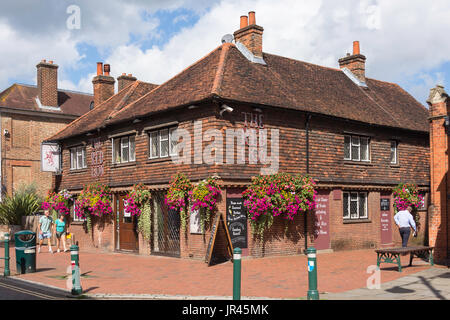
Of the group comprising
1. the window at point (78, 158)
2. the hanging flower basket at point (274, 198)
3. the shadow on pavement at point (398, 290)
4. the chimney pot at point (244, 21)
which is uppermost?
the chimney pot at point (244, 21)

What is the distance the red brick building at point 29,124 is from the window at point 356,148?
22539 mm

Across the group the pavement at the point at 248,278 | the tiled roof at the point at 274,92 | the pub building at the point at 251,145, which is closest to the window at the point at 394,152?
the pub building at the point at 251,145

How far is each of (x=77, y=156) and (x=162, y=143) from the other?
25.4ft

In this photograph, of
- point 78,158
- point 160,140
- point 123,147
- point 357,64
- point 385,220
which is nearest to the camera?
point 160,140

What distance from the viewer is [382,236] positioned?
71.4 feet

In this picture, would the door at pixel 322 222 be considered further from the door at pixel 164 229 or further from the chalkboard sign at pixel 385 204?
the door at pixel 164 229

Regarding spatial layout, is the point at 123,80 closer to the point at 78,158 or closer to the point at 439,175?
the point at 78,158

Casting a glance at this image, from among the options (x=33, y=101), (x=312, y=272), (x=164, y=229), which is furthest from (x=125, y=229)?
(x=33, y=101)

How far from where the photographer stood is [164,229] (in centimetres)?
1859

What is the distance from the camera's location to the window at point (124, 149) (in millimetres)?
20719

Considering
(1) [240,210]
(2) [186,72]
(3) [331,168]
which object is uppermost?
(2) [186,72]
